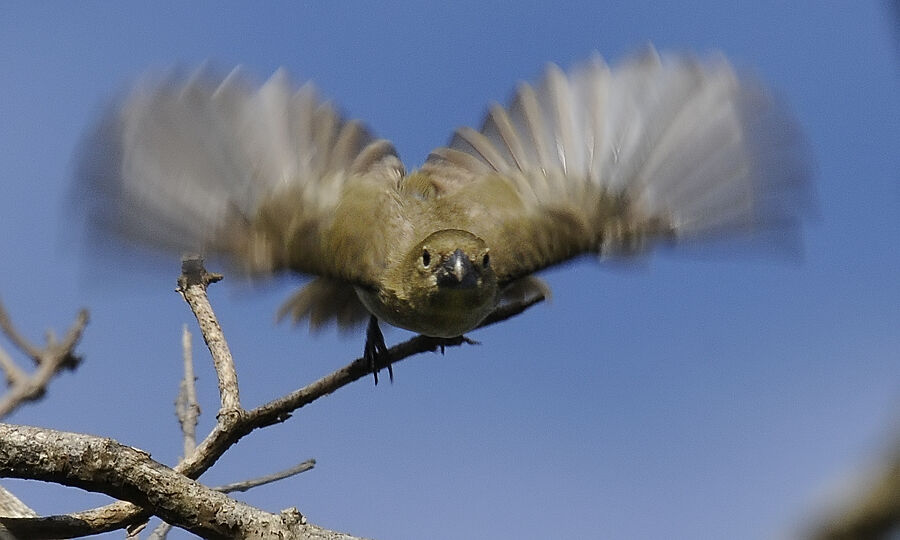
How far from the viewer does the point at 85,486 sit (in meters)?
2.57

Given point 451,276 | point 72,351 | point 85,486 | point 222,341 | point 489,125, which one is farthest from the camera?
point 489,125

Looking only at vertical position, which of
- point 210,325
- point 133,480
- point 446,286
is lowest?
point 133,480

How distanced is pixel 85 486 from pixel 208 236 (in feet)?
7.23

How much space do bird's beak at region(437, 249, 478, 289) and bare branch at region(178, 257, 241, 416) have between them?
0.89 m

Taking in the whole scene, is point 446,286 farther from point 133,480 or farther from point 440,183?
point 133,480

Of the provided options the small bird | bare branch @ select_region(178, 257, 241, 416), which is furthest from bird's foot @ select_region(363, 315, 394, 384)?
bare branch @ select_region(178, 257, 241, 416)

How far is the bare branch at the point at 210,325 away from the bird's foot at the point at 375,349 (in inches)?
33.9

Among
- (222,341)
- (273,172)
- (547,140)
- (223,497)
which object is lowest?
(223,497)

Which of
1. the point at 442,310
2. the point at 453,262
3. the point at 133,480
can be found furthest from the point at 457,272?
the point at 133,480

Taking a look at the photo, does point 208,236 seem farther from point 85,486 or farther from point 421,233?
point 85,486

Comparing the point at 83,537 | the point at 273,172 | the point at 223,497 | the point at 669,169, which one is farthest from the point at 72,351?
the point at 669,169

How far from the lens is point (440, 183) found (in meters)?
5.45

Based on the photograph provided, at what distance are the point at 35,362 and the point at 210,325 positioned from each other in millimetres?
1304

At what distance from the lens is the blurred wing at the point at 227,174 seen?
14.9 ft
